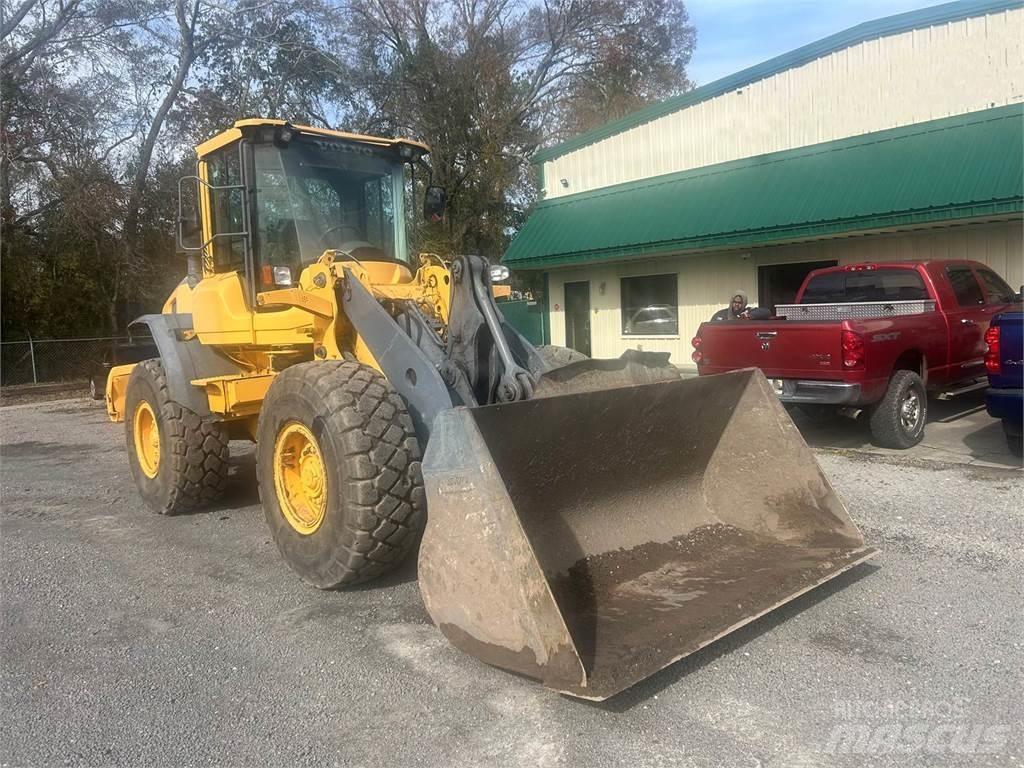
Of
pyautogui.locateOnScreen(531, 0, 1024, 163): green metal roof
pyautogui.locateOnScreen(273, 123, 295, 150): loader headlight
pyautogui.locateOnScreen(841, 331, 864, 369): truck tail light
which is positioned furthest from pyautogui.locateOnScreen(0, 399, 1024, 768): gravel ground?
pyautogui.locateOnScreen(531, 0, 1024, 163): green metal roof

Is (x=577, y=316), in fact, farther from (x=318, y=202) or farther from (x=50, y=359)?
(x=50, y=359)

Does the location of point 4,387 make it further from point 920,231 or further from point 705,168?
point 920,231

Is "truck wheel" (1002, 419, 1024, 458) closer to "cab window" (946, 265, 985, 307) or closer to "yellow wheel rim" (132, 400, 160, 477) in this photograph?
"cab window" (946, 265, 985, 307)

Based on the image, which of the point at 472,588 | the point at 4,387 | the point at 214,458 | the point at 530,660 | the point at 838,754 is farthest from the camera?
the point at 4,387

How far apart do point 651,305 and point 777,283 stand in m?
2.63

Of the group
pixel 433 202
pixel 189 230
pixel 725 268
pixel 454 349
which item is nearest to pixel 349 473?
pixel 454 349

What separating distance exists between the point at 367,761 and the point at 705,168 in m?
13.8

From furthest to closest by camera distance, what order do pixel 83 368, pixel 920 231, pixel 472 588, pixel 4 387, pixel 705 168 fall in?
1. pixel 83 368
2. pixel 4 387
3. pixel 705 168
4. pixel 920 231
5. pixel 472 588

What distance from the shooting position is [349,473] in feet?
13.8

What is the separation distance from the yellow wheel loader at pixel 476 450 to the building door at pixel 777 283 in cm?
972

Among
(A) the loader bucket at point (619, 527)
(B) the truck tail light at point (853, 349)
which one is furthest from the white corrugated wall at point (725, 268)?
(A) the loader bucket at point (619, 527)

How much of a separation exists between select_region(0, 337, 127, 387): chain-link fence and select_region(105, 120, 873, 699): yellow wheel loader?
15960 millimetres

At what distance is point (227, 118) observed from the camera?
21719 mm

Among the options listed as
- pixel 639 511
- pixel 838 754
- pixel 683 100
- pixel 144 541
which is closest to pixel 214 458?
pixel 144 541
